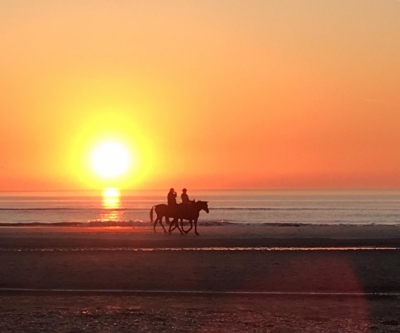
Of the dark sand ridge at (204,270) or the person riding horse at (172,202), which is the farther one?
the person riding horse at (172,202)

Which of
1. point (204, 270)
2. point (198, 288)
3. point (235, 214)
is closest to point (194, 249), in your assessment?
point (204, 270)

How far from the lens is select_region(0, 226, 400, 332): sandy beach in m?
10.4

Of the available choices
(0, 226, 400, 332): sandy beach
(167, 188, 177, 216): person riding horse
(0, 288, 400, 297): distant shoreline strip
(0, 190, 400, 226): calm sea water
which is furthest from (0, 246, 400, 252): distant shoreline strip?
(0, 190, 400, 226): calm sea water

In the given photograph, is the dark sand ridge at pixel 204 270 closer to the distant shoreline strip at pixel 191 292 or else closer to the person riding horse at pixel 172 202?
the distant shoreline strip at pixel 191 292

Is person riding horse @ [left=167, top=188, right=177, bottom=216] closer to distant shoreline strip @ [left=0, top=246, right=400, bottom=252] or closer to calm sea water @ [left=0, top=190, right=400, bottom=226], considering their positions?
distant shoreline strip @ [left=0, top=246, right=400, bottom=252]

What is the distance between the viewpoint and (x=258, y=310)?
11523 mm

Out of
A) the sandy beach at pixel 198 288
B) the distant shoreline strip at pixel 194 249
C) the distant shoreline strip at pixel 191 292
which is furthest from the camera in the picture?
the distant shoreline strip at pixel 194 249

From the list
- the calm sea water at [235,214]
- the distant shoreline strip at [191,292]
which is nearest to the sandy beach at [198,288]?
the distant shoreline strip at [191,292]

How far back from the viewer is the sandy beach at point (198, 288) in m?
10.4

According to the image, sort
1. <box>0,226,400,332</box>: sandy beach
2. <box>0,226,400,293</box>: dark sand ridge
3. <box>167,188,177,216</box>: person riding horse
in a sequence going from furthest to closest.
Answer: <box>167,188,177,216</box>: person riding horse, <box>0,226,400,293</box>: dark sand ridge, <box>0,226,400,332</box>: sandy beach

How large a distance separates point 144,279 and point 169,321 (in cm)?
525

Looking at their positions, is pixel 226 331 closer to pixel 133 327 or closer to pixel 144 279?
pixel 133 327

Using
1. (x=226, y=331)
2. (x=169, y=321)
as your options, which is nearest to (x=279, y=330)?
(x=226, y=331)

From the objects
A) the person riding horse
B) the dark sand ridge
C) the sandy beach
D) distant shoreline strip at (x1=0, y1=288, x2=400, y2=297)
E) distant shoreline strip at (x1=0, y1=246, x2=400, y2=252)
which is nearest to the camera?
the sandy beach
